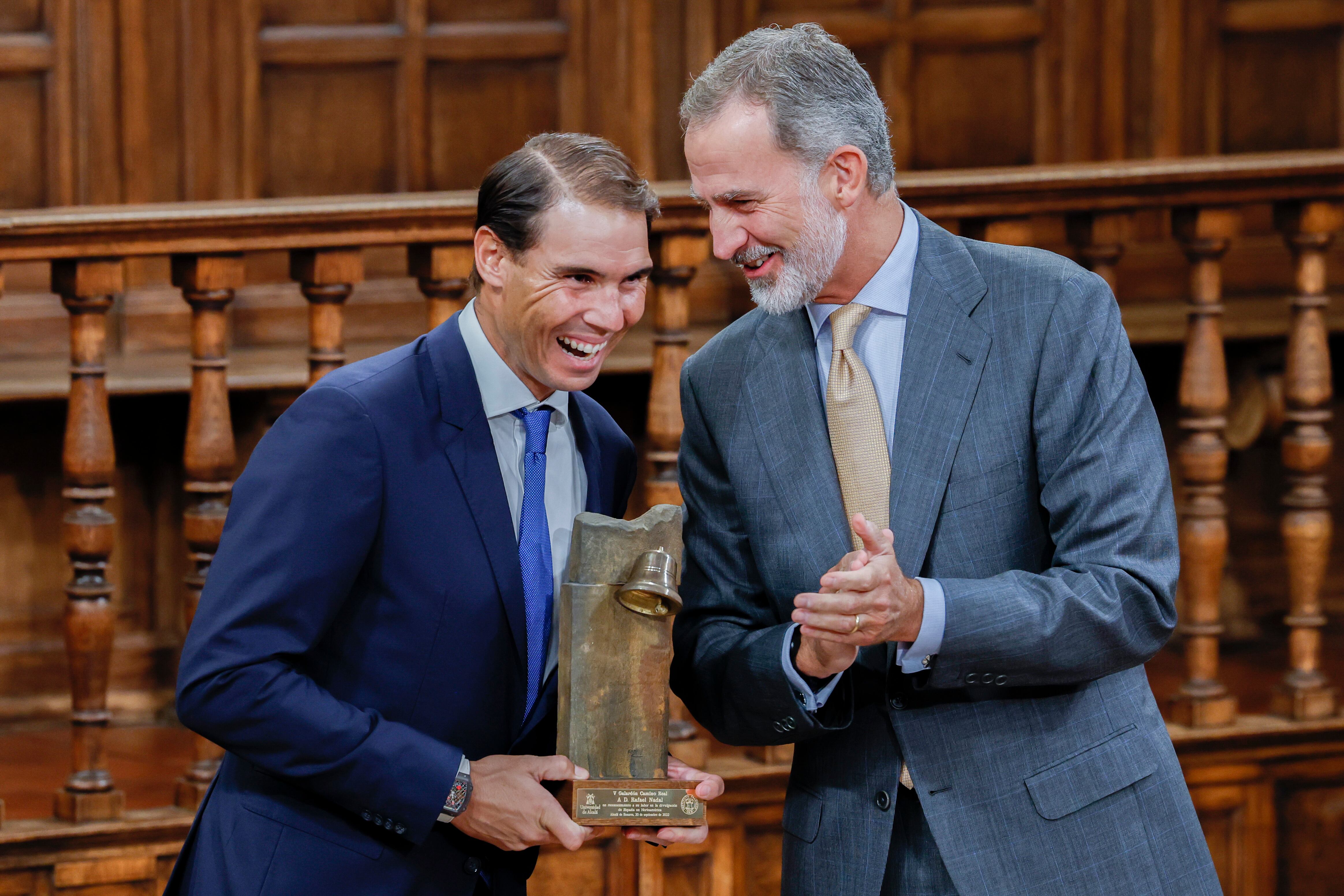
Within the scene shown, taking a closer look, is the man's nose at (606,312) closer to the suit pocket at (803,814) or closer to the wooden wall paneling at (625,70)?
the suit pocket at (803,814)

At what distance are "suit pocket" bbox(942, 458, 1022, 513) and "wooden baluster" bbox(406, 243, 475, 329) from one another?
4.13ft

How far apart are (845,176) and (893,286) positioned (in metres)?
0.17

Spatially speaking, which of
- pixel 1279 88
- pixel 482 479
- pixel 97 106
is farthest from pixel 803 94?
pixel 1279 88

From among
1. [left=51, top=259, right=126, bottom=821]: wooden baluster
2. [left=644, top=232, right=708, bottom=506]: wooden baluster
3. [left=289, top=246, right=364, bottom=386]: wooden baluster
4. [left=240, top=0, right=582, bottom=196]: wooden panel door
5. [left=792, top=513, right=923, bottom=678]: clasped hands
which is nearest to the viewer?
[left=792, top=513, right=923, bottom=678]: clasped hands

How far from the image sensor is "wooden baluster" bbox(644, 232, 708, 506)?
3043mm

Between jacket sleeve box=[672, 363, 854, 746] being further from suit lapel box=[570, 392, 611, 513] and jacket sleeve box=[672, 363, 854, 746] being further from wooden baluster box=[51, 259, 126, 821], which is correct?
wooden baluster box=[51, 259, 126, 821]

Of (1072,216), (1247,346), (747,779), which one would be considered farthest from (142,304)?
(1247,346)

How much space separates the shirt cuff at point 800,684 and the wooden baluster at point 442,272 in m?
1.22

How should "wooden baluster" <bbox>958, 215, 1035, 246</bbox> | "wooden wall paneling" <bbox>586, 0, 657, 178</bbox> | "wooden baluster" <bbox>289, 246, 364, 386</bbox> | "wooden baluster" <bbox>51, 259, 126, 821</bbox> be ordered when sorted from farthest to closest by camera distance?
"wooden wall paneling" <bbox>586, 0, 657, 178</bbox>, "wooden baluster" <bbox>958, 215, 1035, 246</bbox>, "wooden baluster" <bbox>289, 246, 364, 386</bbox>, "wooden baluster" <bbox>51, 259, 126, 821</bbox>

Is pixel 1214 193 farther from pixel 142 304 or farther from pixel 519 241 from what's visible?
pixel 142 304

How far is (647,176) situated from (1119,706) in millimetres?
2469

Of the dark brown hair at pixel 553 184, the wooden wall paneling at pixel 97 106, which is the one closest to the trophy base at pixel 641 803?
the dark brown hair at pixel 553 184

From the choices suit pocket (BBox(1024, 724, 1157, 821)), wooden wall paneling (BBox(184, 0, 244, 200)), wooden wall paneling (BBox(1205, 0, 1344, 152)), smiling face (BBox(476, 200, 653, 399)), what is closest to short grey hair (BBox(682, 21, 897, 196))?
smiling face (BBox(476, 200, 653, 399))

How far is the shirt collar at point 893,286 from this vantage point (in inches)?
84.0
